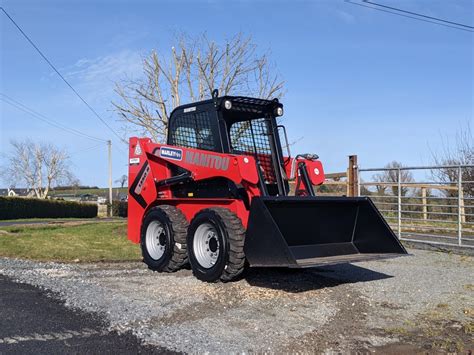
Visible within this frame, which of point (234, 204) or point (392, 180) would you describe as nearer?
point (234, 204)

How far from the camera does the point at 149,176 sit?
9.16m

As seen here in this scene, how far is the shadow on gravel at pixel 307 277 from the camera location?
7.48 meters

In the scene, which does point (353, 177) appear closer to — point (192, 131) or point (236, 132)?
point (236, 132)

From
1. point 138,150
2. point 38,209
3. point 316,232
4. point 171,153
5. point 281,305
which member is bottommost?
point 281,305

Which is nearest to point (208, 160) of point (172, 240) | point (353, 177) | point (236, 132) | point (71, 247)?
point (236, 132)

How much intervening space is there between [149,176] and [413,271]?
5.11 meters

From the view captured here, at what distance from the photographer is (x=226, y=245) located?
714 cm

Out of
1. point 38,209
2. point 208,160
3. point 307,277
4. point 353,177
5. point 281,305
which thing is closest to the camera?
point 281,305

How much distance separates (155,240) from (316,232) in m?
3.02

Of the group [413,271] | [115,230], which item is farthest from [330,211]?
[115,230]

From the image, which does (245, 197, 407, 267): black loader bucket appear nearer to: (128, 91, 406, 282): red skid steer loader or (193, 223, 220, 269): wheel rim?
(128, 91, 406, 282): red skid steer loader

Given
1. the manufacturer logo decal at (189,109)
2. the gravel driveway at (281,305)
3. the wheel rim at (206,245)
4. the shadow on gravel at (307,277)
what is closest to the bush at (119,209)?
the gravel driveway at (281,305)

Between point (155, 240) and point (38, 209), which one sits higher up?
point (155, 240)

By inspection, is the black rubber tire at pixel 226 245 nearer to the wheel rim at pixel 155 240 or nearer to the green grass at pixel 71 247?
the wheel rim at pixel 155 240
